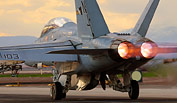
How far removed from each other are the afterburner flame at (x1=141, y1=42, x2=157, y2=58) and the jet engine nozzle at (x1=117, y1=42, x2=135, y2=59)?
412mm

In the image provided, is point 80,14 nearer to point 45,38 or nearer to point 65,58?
point 65,58

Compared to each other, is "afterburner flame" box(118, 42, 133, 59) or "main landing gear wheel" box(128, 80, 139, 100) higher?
"afterburner flame" box(118, 42, 133, 59)

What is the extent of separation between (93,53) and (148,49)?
2275 mm

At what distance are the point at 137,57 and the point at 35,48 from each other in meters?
4.98

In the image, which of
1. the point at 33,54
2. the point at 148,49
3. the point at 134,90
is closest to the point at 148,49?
the point at 148,49

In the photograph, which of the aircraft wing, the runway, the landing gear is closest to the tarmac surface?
the runway

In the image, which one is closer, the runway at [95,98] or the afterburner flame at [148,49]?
the afterburner flame at [148,49]

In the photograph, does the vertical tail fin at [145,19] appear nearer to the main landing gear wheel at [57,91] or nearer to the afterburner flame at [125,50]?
the afterburner flame at [125,50]

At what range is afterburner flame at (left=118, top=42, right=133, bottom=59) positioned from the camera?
1977 cm

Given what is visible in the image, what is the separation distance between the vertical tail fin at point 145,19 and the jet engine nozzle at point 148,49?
7.98ft

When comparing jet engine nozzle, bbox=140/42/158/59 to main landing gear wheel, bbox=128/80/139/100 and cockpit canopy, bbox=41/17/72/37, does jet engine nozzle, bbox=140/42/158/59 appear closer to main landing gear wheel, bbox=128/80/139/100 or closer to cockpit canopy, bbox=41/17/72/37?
main landing gear wheel, bbox=128/80/139/100

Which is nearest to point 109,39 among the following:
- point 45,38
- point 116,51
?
point 116,51

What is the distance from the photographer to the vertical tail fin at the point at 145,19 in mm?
22562

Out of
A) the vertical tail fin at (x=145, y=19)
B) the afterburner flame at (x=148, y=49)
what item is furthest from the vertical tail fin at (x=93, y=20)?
the afterburner flame at (x=148, y=49)
